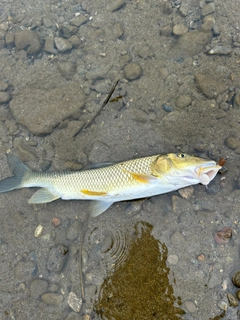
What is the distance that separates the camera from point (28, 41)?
5.71 meters

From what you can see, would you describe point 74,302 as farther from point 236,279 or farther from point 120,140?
point 120,140

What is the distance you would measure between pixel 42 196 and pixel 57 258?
940mm

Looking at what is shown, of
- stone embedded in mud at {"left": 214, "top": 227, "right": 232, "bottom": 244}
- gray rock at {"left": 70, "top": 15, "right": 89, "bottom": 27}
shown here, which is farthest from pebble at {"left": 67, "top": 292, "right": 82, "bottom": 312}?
gray rock at {"left": 70, "top": 15, "right": 89, "bottom": 27}

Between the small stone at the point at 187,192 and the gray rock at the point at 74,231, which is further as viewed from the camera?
the gray rock at the point at 74,231

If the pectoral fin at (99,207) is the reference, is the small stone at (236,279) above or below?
below

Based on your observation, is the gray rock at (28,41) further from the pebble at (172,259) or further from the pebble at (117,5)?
the pebble at (172,259)

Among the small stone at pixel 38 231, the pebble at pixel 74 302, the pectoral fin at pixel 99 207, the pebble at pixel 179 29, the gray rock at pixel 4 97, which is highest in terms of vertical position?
the gray rock at pixel 4 97

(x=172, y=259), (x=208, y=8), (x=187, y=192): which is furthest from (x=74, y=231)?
(x=208, y=8)

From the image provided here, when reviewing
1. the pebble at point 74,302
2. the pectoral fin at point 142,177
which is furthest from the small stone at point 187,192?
the pebble at point 74,302

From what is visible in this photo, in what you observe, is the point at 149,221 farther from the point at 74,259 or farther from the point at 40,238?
the point at 40,238

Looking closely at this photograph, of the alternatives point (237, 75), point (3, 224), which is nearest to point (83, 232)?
point (3, 224)

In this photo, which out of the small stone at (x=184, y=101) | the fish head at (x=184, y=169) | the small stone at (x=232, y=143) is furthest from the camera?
the small stone at (x=184, y=101)

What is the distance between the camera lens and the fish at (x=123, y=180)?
12.4 feet

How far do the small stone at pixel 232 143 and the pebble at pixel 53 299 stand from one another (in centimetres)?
326
